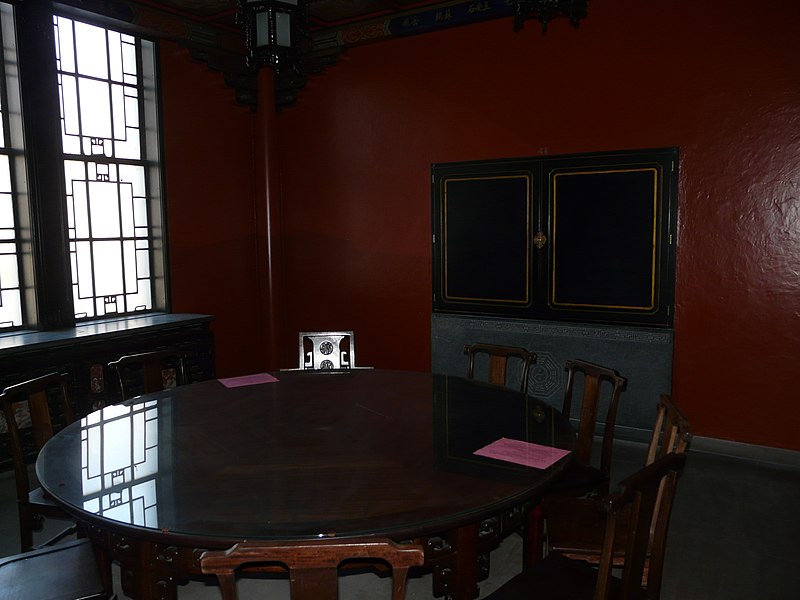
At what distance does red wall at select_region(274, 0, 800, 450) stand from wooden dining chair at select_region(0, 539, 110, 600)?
3255 mm

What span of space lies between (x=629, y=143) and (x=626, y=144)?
0.06 feet

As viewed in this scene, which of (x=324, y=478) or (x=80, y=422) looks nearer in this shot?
(x=324, y=478)

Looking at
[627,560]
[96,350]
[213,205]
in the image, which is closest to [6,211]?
[96,350]

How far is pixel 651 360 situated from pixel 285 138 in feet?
11.1

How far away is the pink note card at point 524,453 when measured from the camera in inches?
77.6

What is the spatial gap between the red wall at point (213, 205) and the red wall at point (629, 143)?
65 cm

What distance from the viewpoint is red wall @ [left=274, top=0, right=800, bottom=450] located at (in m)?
3.69

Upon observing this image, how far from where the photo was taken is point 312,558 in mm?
1178

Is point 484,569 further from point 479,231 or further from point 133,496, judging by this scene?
point 479,231

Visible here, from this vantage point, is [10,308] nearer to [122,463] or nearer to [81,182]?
[81,182]

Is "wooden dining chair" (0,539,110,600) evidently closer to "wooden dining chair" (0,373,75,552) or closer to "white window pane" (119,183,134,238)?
"wooden dining chair" (0,373,75,552)

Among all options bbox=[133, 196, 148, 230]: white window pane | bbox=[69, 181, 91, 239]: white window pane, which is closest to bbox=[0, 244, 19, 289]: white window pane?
bbox=[69, 181, 91, 239]: white window pane

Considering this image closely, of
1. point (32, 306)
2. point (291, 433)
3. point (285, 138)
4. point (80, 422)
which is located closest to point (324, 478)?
point (291, 433)

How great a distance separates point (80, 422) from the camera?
7.84 ft
